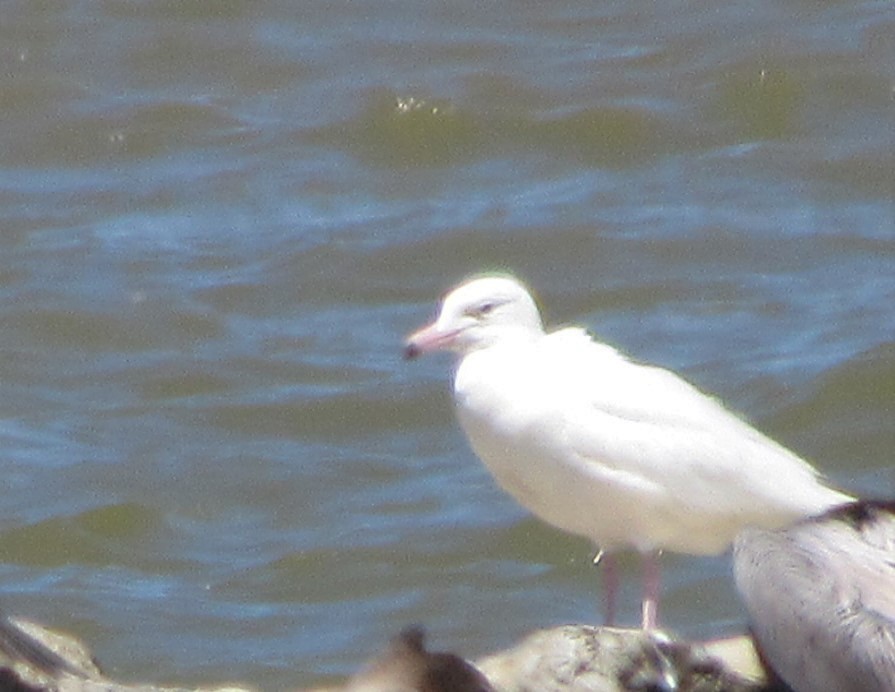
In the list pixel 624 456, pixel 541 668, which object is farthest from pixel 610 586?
pixel 541 668

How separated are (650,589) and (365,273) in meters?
7.83

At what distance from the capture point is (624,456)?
8.26 meters

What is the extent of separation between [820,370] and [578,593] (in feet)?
8.81

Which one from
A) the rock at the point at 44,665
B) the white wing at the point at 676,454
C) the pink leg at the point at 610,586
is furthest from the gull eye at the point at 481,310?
the rock at the point at 44,665

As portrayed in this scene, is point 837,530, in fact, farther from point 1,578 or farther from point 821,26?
point 821,26

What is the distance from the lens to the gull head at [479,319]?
872cm

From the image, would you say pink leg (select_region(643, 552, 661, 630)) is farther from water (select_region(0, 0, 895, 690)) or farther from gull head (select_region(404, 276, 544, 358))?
water (select_region(0, 0, 895, 690))

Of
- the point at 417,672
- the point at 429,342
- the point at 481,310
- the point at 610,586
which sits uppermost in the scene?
the point at 481,310

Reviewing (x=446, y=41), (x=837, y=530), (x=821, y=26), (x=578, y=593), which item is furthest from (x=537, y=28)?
(x=837, y=530)

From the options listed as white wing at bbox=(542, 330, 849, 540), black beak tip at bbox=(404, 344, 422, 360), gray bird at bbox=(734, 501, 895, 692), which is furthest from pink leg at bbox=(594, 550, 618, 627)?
gray bird at bbox=(734, 501, 895, 692)

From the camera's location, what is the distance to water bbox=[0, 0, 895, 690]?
13.9m

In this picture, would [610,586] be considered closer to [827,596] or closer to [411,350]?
[411,350]

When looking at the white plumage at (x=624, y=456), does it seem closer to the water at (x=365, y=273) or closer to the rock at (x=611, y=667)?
the rock at (x=611, y=667)

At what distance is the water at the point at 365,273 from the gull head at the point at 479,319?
3.95 m
